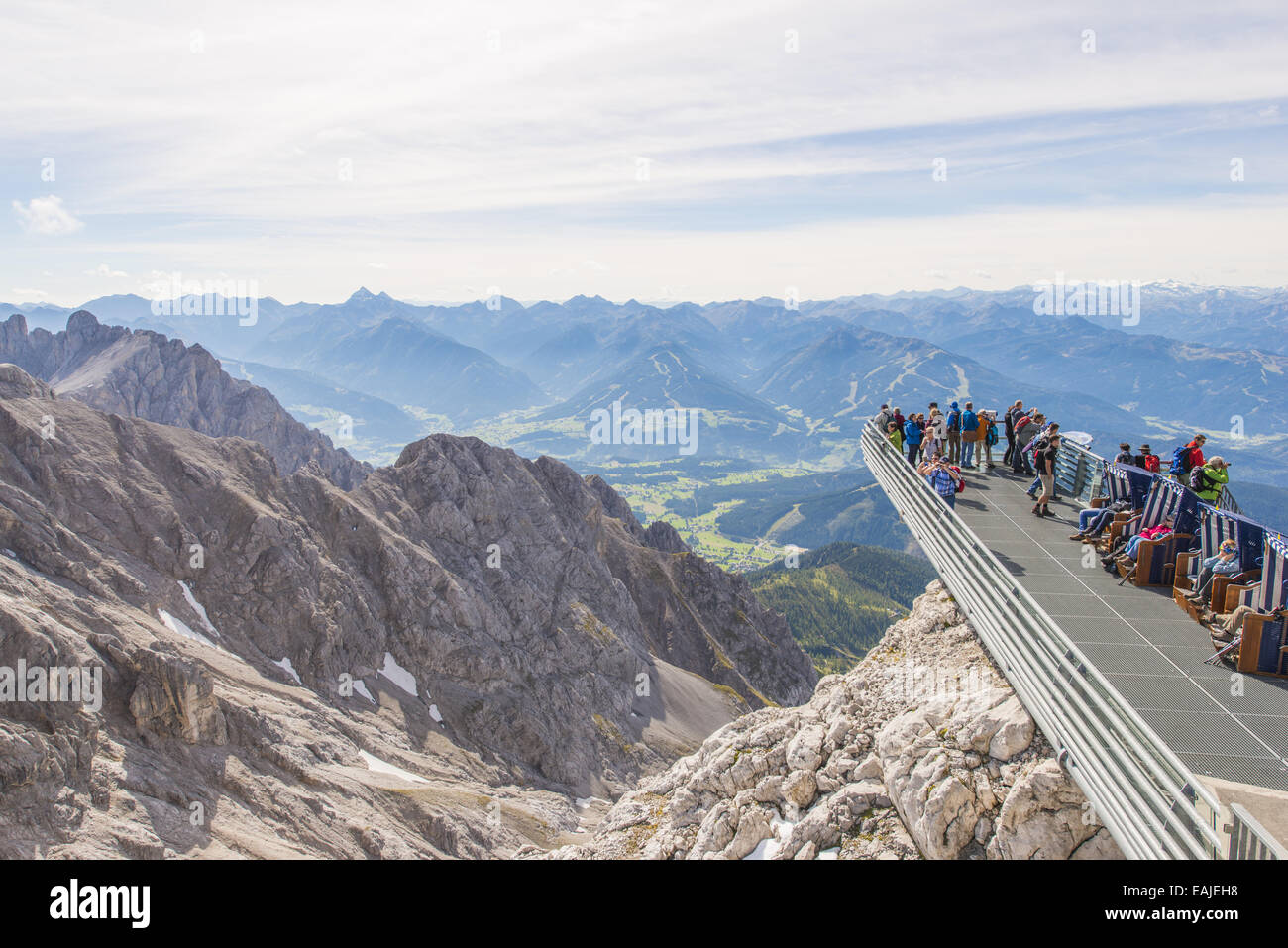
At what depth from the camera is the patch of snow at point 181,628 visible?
42.4m

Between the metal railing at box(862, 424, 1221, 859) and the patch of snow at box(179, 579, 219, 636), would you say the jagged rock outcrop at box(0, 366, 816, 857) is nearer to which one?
the patch of snow at box(179, 579, 219, 636)

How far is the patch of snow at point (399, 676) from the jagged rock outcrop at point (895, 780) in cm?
3576

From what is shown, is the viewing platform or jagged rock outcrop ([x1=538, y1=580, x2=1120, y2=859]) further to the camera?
jagged rock outcrop ([x1=538, y1=580, x2=1120, y2=859])

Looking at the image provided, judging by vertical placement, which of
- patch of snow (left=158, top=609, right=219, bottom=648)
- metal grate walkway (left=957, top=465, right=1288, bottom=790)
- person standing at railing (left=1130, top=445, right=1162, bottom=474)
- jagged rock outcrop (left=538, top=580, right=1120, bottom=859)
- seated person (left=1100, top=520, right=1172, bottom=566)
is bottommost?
patch of snow (left=158, top=609, right=219, bottom=648)

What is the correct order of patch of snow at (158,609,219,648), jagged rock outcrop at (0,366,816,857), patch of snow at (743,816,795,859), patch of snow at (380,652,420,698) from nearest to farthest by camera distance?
1. patch of snow at (743,816,795,859)
2. jagged rock outcrop at (0,366,816,857)
3. patch of snow at (158,609,219,648)
4. patch of snow at (380,652,420,698)

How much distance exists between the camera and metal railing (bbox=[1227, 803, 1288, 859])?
7305 millimetres

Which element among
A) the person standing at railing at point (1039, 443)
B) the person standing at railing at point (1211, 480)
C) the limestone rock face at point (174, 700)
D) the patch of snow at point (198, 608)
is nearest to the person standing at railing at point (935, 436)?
the person standing at railing at point (1039, 443)

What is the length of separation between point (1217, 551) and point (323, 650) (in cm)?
4807

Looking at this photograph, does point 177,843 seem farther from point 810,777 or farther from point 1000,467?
point 1000,467

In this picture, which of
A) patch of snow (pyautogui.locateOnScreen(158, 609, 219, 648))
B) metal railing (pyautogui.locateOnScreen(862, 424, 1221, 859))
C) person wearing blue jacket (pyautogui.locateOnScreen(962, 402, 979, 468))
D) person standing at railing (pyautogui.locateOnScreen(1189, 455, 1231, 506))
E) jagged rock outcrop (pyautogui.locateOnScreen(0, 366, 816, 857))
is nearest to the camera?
metal railing (pyautogui.locateOnScreen(862, 424, 1221, 859))

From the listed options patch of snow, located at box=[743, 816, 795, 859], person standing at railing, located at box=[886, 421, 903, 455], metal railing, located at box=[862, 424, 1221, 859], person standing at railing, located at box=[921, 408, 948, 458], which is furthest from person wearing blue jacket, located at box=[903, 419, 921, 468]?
patch of snow, located at box=[743, 816, 795, 859]

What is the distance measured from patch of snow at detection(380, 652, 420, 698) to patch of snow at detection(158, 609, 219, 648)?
11758 mm

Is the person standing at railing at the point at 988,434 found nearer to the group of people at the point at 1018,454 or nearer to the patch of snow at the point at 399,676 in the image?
the group of people at the point at 1018,454
